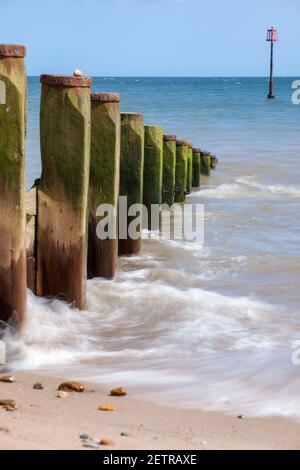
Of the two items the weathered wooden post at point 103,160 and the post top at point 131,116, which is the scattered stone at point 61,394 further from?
the post top at point 131,116

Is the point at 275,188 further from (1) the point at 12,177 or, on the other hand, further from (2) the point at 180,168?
(1) the point at 12,177

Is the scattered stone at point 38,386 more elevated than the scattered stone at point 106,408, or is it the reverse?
the scattered stone at point 38,386

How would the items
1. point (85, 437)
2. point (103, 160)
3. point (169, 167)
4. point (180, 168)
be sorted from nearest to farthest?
point (85, 437)
point (103, 160)
point (169, 167)
point (180, 168)

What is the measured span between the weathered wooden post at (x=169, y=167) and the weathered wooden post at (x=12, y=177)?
5819 millimetres

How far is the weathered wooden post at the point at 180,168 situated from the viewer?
12.7m

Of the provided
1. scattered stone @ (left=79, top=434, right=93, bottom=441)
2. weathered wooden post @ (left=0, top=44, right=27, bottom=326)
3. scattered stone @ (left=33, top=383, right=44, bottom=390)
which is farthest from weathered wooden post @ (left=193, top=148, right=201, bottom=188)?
scattered stone @ (left=79, top=434, right=93, bottom=441)

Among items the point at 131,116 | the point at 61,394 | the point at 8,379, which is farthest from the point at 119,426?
the point at 131,116

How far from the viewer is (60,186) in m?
6.08

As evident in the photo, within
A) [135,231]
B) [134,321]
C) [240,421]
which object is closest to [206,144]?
[135,231]

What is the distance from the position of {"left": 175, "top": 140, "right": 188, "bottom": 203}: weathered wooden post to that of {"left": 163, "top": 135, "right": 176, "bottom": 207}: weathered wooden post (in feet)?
2.89

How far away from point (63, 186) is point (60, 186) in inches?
0.8

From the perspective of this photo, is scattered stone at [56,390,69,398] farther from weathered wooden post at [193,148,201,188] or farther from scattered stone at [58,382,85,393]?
weathered wooden post at [193,148,201,188]

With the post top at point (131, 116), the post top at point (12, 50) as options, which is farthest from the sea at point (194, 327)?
the post top at point (12, 50)
